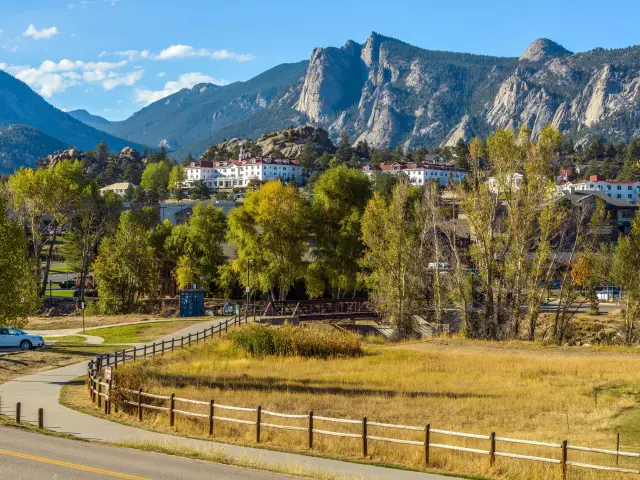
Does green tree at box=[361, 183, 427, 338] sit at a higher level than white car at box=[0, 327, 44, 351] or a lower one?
higher

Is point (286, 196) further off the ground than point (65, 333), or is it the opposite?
point (286, 196)

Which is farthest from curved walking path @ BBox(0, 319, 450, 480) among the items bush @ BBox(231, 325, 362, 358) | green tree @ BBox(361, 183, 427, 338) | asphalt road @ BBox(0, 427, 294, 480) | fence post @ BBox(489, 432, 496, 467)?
green tree @ BBox(361, 183, 427, 338)

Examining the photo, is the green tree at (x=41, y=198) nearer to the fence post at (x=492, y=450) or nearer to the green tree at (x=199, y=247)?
the green tree at (x=199, y=247)

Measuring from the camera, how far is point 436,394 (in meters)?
36.9

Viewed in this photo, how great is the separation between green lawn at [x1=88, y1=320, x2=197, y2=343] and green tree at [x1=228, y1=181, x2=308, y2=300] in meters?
13.7

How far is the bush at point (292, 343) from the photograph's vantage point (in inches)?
2009

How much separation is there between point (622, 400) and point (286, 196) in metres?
51.1

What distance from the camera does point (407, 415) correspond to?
31.9 metres

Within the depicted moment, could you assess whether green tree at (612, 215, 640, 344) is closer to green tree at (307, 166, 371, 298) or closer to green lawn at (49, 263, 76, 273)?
green tree at (307, 166, 371, 298)

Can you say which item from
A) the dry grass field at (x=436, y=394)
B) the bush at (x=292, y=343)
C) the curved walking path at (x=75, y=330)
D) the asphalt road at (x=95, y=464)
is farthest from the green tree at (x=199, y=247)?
the asphalt road at (x=95, y=464)

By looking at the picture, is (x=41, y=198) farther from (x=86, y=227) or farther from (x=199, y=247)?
(x=199, y=247)

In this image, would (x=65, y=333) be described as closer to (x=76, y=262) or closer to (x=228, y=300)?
(x=228, y=300)

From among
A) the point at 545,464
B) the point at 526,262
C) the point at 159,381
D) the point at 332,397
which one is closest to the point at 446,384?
the point at 332,397

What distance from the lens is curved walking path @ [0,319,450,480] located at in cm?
2097
